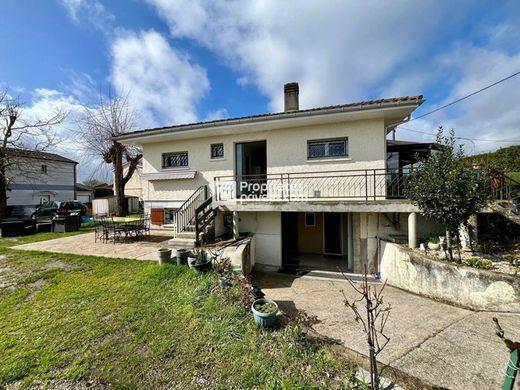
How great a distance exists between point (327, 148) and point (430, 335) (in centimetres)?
780

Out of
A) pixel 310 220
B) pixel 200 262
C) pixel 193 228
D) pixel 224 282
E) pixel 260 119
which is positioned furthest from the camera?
pixel 310 220

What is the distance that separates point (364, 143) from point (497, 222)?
17.8ft

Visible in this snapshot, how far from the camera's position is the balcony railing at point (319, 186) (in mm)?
10148

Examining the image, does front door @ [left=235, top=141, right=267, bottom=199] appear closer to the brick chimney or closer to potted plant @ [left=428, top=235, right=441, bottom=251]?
the brick chimney

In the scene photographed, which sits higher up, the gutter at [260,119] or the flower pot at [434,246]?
the gutter at [260,119]

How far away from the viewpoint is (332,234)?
1309cm

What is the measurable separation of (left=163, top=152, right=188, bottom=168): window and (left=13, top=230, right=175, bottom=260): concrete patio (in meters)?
3.99

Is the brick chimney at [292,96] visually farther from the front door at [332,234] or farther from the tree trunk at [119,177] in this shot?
the tree trunk at [119,177]

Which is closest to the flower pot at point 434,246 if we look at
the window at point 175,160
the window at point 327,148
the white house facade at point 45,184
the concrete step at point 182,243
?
the window at point 327,148

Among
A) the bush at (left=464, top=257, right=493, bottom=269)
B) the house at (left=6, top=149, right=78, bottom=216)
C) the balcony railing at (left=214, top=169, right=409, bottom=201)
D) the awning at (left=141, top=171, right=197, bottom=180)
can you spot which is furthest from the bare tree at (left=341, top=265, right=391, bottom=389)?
the house at (left=6, top=149, right=78, bottom=216)

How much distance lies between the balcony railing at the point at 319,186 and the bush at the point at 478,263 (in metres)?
3.51

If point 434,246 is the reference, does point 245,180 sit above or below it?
above

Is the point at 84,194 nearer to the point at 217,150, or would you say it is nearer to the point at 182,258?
the point at 217,150

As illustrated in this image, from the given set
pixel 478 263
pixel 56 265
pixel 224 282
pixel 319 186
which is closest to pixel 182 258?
pixel 224 282
